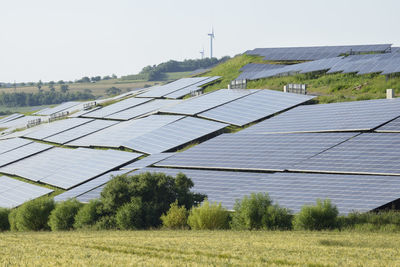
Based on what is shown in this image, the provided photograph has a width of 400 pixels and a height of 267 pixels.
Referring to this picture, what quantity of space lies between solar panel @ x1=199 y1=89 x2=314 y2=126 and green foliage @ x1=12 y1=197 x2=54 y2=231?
24020mm

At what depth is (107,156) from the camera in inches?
2269

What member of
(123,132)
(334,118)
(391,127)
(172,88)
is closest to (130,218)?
(391,127)

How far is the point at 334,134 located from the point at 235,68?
6291 cm

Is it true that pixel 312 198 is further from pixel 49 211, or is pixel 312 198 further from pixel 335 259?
pixel 49 211

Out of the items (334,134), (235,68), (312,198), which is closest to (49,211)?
(312,198)

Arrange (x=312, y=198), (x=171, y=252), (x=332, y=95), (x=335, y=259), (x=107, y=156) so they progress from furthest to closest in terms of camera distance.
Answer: (x=332, y=95), (x=107, y=156), (x=312, y=198), (x=171, y=252), (x=335, y=259)

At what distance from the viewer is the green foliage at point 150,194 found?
37375 mm

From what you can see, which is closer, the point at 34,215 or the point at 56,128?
the point at 34,215

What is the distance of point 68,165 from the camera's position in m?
59.7

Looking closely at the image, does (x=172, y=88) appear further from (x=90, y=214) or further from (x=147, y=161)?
(x=90, y=214)

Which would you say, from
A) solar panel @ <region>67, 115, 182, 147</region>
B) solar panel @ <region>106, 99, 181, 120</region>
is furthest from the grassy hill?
solar panel @ <region>67, 115, 182, 147</region>

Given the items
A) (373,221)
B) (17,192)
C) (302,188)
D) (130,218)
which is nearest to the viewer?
(373,221)

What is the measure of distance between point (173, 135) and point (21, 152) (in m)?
23.9

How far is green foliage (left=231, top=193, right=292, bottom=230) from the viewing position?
32.6m
